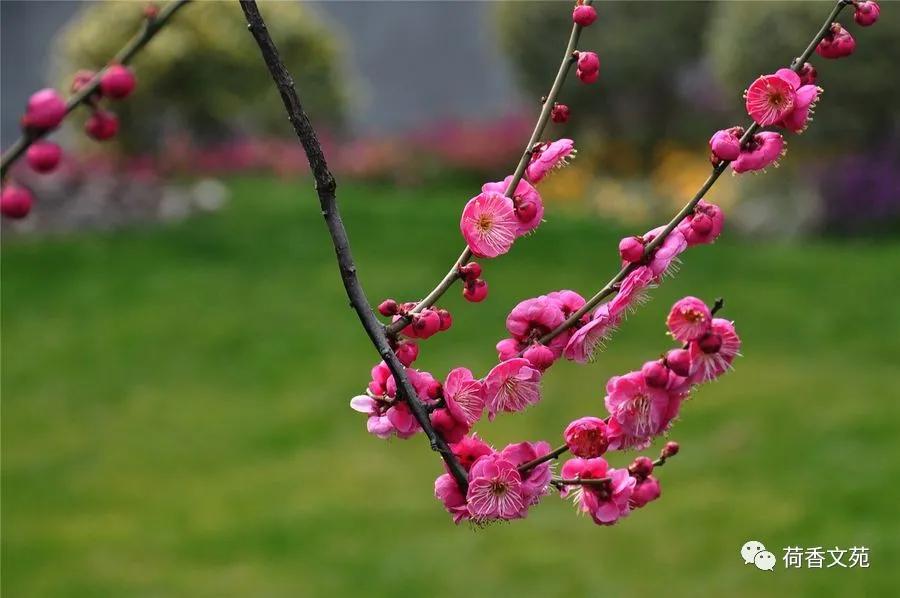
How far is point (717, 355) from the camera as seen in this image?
81 cm

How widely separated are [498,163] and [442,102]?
11.4ft

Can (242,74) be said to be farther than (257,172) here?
No

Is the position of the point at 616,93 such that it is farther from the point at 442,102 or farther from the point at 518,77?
the point at 442,102

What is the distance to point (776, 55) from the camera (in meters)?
8.46

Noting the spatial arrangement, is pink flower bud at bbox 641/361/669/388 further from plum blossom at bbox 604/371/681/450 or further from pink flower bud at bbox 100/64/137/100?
pink flower bud at bbox 100/64/137/100

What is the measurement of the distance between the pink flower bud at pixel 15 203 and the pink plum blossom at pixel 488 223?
1.11 feet

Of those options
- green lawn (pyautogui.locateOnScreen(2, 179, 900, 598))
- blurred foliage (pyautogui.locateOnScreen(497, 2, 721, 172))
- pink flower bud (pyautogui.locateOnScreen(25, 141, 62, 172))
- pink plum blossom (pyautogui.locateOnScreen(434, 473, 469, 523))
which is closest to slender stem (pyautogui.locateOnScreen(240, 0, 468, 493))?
pink plum blossom (pyautogui.locateOnScreen(434, 473, 469, 523))

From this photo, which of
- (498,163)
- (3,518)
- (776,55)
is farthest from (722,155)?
(498,163)

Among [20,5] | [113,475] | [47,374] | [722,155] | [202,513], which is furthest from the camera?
[20,5]

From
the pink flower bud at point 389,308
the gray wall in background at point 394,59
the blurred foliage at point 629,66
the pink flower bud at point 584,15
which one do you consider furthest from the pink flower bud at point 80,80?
the gray wall in background at point 394,59

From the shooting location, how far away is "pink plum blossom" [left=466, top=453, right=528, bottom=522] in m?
0.85

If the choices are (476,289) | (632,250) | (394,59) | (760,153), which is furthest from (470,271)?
(394,59)

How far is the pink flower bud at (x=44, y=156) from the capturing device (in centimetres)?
87

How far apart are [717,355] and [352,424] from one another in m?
4.59
